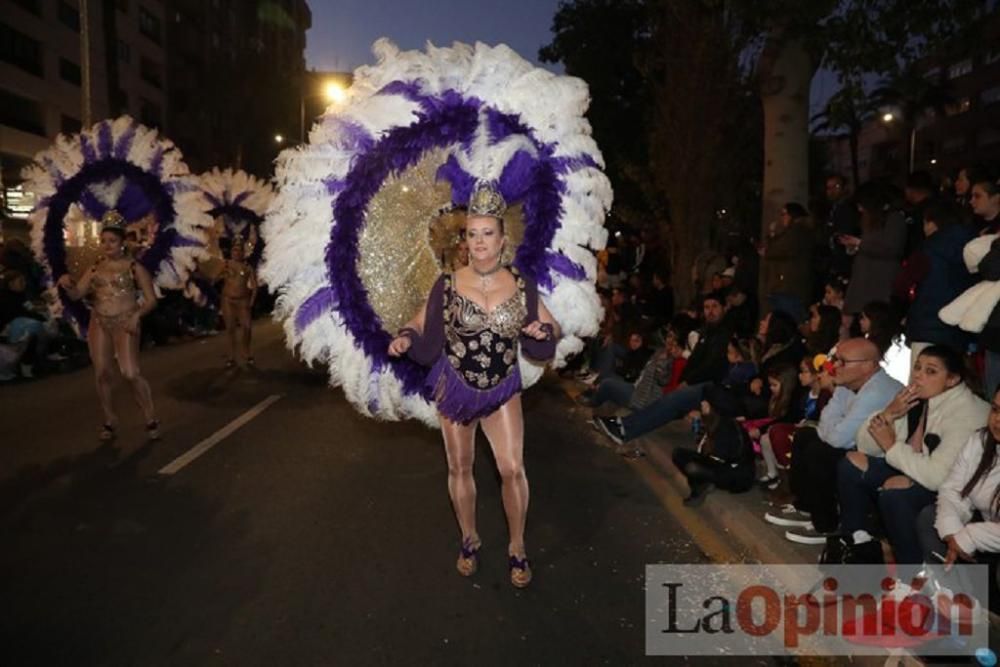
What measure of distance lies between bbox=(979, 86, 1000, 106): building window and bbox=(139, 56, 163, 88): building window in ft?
176

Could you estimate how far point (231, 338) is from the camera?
12.9 meters

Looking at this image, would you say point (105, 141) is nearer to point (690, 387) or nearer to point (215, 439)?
point (215, 439)

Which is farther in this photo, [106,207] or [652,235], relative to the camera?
[652,235]

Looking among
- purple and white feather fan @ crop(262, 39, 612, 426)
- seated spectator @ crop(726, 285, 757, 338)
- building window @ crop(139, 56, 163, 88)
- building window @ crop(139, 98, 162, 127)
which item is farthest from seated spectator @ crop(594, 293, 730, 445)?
building window @ crop(139, 56, 163, 88)

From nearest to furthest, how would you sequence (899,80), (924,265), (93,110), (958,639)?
(958,639), (924,265), (899,80), (93,110)

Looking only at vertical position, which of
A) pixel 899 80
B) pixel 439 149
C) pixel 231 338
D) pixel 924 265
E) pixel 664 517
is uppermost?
pixel 899 80

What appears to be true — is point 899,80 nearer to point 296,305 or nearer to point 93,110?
point 296,305

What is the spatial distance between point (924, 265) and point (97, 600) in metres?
6.13

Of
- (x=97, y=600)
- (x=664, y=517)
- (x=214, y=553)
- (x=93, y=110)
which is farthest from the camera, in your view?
(x=93, y=110)

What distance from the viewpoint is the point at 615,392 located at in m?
9.53

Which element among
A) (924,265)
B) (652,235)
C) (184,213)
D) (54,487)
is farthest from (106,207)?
(652,235)

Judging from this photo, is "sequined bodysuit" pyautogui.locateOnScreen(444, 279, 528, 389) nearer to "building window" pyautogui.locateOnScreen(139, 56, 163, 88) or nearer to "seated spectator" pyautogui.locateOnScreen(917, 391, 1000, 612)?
"seated spectator" pyautogui.locateOnScreen(917, 391, 1000, 612)

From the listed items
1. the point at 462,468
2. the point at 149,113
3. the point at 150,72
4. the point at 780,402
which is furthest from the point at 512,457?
the point at 150,72

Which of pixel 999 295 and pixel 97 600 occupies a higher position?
pixel 999 295
